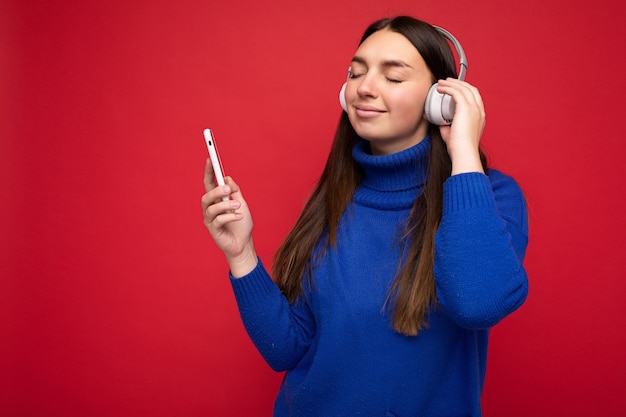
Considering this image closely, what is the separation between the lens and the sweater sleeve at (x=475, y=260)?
1.02 meters

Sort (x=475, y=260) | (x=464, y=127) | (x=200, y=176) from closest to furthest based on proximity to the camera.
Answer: (x=475, y=260) → (x=464, y=127) → (x=200, y=176)

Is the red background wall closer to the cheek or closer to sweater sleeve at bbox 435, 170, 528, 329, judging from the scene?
the cheek

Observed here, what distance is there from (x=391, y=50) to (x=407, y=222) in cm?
38

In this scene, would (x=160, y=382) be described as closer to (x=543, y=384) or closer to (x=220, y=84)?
(x=220, y=84)

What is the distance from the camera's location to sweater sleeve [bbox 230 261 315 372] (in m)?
1.28

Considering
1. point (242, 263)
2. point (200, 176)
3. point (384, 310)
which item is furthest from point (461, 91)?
point (200, 176)

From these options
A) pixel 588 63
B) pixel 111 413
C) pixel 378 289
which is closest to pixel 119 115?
pixel 111 413

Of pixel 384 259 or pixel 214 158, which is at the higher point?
pixel 214 158

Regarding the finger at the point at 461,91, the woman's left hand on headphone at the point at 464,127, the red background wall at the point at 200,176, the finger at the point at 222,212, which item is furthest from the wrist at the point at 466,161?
the red background wall at the point at 200,176

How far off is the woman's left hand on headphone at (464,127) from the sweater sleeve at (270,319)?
49 cm

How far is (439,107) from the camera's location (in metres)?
1.22

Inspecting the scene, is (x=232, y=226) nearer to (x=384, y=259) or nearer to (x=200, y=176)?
(x=384, y=259)

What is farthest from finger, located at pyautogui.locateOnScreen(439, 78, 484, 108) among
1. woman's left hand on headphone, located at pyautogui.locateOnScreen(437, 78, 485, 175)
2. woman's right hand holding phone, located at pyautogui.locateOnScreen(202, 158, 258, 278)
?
woman's right hand holding phone, located at pyautogui.locateOnScreen(202, 158, 258, 278)

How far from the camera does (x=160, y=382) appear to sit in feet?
7.11
